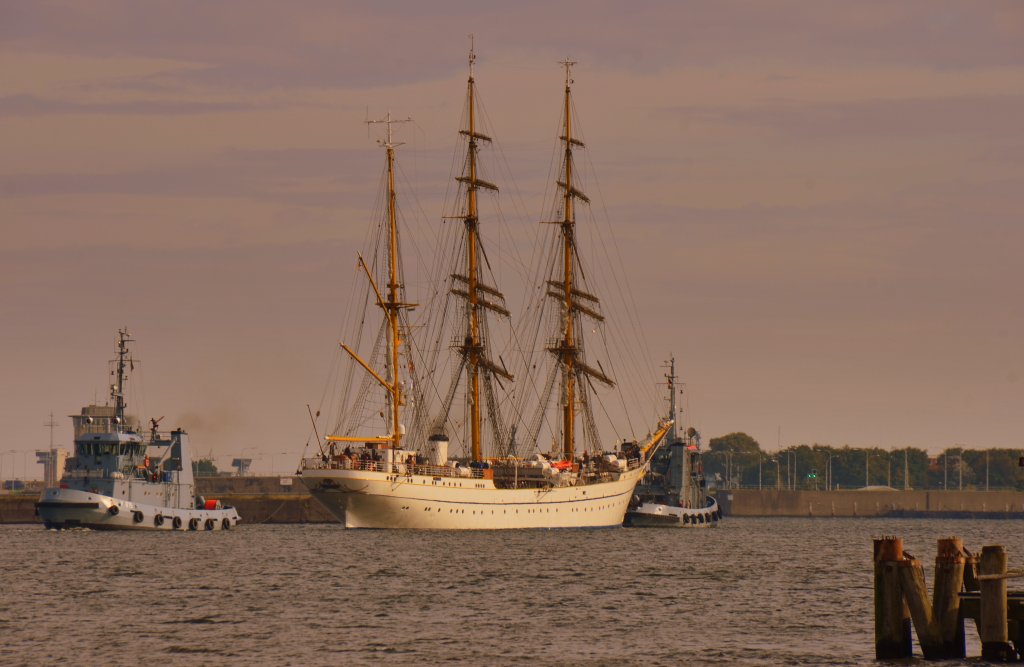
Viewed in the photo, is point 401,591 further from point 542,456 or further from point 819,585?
point 542,456

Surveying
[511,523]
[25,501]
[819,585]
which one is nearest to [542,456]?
[511,523]

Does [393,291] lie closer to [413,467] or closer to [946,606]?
[413,467]

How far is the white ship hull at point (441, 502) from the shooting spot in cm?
13775

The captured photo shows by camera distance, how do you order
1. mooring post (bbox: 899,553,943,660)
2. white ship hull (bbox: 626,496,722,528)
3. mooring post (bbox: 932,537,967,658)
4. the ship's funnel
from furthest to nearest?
1. white ship hull (bbox: 626,496,722,528)
2. the ship's funnel
3. mooring post (bbox: 899,553,943,660)
4. mooring post (bbox: 932,537,967,658)

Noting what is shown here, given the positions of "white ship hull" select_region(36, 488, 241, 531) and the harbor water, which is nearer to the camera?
the harbor water

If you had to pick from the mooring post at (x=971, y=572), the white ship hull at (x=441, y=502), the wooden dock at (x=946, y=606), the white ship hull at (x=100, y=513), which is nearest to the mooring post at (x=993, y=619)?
the wooden dock at (x=946, y=606)

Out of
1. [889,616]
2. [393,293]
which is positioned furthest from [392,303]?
[889,616]

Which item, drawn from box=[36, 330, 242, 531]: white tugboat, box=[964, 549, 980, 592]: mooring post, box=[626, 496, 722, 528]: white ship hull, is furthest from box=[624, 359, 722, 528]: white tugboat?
box=[964, 549, 980, 592]: mooring post

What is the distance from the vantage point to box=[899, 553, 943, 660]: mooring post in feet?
160

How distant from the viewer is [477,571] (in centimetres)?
9312

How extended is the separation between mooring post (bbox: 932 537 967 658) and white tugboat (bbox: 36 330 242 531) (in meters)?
97.0

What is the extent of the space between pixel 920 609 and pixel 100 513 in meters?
97.1

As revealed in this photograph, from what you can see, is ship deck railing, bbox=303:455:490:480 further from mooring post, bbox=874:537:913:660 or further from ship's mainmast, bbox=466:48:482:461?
mooring post, bbox=874:537:913:660

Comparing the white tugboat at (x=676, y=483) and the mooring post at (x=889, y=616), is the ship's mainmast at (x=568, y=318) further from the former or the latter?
the mooring post at (x=889, y=616)
